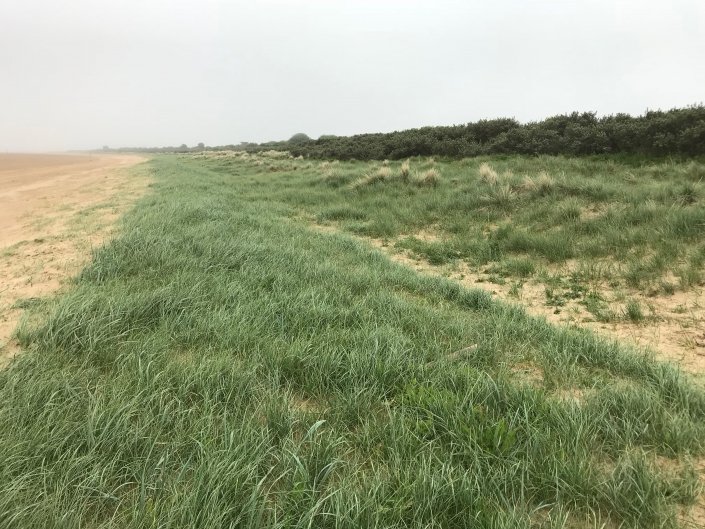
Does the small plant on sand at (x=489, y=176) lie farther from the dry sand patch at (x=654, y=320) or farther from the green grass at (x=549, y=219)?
the dry sand patch at (x=654, y=320)

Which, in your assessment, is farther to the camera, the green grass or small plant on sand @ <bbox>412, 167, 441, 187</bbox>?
small plant on sand @ <bbox>412, 167, 441, 187</bbox>

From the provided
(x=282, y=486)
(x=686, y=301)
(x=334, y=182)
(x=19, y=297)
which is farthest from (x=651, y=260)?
(x=334, y=182)

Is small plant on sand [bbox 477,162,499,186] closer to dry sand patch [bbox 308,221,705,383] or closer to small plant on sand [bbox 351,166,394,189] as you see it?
small plant on sand [bbox 351,166,394,189]

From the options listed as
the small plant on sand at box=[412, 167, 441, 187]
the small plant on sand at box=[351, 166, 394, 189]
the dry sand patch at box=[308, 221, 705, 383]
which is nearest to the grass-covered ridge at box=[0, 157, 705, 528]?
the dry sand patch at box=[308, 221, 705, 383]

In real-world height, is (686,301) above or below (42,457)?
below

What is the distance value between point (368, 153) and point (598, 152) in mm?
12890

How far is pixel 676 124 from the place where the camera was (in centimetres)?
1101

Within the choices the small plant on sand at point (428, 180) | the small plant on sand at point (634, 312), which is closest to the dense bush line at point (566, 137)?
the small plant on sand at point (428, 180)

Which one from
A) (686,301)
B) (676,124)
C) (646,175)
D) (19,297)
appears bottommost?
(686,301)

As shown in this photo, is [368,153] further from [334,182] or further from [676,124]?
[676,124]

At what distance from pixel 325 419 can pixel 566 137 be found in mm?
15376

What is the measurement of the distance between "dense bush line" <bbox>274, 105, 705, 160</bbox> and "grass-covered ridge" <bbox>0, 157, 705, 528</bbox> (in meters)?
11.3

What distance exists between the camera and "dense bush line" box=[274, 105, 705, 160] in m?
10.8

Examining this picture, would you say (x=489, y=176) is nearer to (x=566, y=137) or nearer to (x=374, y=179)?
(x=374, y=179)
